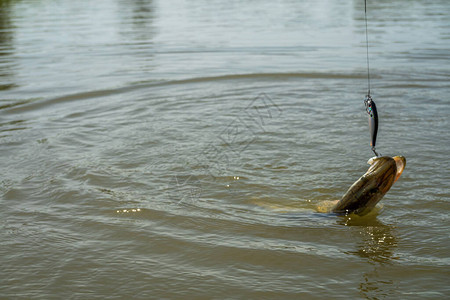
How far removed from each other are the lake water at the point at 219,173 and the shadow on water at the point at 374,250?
16mm

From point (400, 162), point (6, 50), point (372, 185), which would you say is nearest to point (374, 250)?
point (372, 185)

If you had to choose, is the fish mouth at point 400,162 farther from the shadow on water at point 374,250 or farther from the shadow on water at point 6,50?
the shadow on water at point 6,50

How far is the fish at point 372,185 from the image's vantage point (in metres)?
4.05

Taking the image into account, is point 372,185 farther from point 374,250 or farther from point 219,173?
point 219,173

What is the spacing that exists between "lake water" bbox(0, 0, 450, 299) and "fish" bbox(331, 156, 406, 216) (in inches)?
6.0

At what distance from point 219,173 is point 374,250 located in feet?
7.04

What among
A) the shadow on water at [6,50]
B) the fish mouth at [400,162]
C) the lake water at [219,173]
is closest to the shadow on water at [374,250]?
the lake water at [219,173]

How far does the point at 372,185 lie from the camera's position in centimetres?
425

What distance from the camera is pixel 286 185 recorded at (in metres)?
5.51

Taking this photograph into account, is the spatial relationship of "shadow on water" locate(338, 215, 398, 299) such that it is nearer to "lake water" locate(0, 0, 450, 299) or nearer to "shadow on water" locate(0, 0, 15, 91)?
"lake water" locate(0, 0, 450, 299)


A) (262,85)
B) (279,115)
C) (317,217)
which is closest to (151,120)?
(279,115)

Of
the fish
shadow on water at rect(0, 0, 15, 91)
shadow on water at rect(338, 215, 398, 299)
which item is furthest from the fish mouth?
shadow on water at rect(0, 0, 15, 91)

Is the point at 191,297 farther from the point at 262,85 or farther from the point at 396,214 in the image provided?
→ the point at 262,85

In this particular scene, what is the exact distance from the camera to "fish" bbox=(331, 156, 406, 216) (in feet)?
13.3
